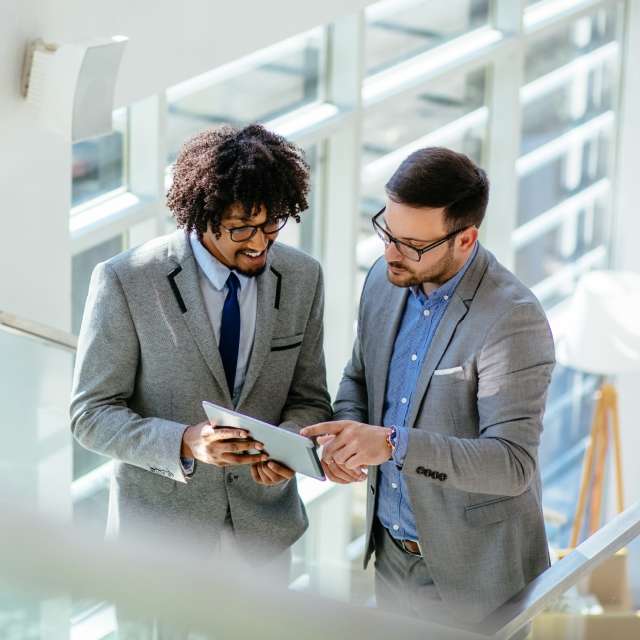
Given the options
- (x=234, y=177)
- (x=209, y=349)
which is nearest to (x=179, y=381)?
(x=209, y=349)

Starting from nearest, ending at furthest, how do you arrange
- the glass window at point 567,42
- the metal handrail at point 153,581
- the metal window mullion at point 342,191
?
the metal handrail at point 153,581, the metal window mullion at point 342,191, the glass window at point 567,42

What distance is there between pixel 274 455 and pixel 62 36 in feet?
7.24

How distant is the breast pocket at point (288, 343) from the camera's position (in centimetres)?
295

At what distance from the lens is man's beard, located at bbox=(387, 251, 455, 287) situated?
287 centimetres

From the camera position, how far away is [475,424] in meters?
2.87

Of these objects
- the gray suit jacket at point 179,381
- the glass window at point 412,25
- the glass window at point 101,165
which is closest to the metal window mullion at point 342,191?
the glass window at point 412,25

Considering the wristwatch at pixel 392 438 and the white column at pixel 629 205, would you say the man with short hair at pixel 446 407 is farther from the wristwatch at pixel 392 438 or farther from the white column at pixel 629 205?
the white column at pixel 629 205

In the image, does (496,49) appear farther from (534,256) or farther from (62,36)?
(62,36)

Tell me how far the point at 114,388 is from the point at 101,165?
3.19 m

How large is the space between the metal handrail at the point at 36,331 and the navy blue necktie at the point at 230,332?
1.06 m

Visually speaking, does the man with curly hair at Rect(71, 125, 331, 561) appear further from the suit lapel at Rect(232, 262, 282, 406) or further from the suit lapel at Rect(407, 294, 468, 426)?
the suit lapel at Rect(407, 294, 468, 426)

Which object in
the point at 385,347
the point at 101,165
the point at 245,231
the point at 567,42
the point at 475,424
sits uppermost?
the point at 245,231

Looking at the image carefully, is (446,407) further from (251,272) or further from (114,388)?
(114,388)

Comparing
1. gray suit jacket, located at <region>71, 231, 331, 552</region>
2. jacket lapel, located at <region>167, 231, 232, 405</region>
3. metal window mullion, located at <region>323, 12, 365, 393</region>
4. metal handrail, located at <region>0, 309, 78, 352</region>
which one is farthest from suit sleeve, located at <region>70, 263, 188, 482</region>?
metal window mullion, located at <region>323, 12, 365, 393</region>
